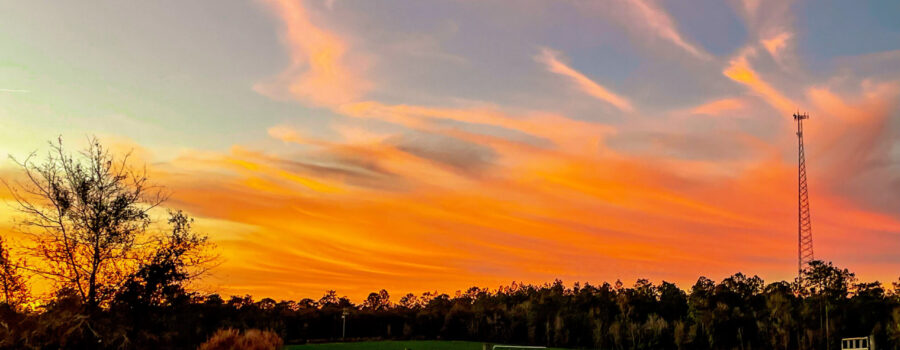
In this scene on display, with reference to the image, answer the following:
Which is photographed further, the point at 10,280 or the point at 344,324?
the point at 344,324

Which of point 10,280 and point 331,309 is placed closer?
point 10,280

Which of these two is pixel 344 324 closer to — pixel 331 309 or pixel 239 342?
pixel 331 309

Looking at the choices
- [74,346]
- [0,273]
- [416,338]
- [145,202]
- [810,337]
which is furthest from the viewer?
[416,338]

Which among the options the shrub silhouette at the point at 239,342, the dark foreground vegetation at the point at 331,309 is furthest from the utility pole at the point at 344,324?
the shrub silhouette at the point at 239,342

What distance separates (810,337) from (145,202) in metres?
50.6

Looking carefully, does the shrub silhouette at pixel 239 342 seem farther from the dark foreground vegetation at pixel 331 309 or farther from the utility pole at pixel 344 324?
the utility pole at pixel 344 324

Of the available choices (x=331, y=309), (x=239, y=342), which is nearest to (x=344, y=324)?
(x=331, y=309)

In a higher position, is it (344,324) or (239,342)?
(239,342)

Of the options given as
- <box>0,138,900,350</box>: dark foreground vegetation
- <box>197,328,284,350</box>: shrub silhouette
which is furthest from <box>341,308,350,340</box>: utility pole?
<box>197,328,284,350</box>: shrub silhouette

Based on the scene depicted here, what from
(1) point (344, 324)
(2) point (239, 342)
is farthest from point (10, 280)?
(1) point (344, 324)

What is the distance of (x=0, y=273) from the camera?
2258 centimetres

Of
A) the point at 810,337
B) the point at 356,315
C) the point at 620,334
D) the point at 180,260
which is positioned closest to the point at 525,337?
the point at 620,334

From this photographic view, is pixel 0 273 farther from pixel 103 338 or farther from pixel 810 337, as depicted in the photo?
pixel 810 337

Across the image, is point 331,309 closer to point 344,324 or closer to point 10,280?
point 344,324
